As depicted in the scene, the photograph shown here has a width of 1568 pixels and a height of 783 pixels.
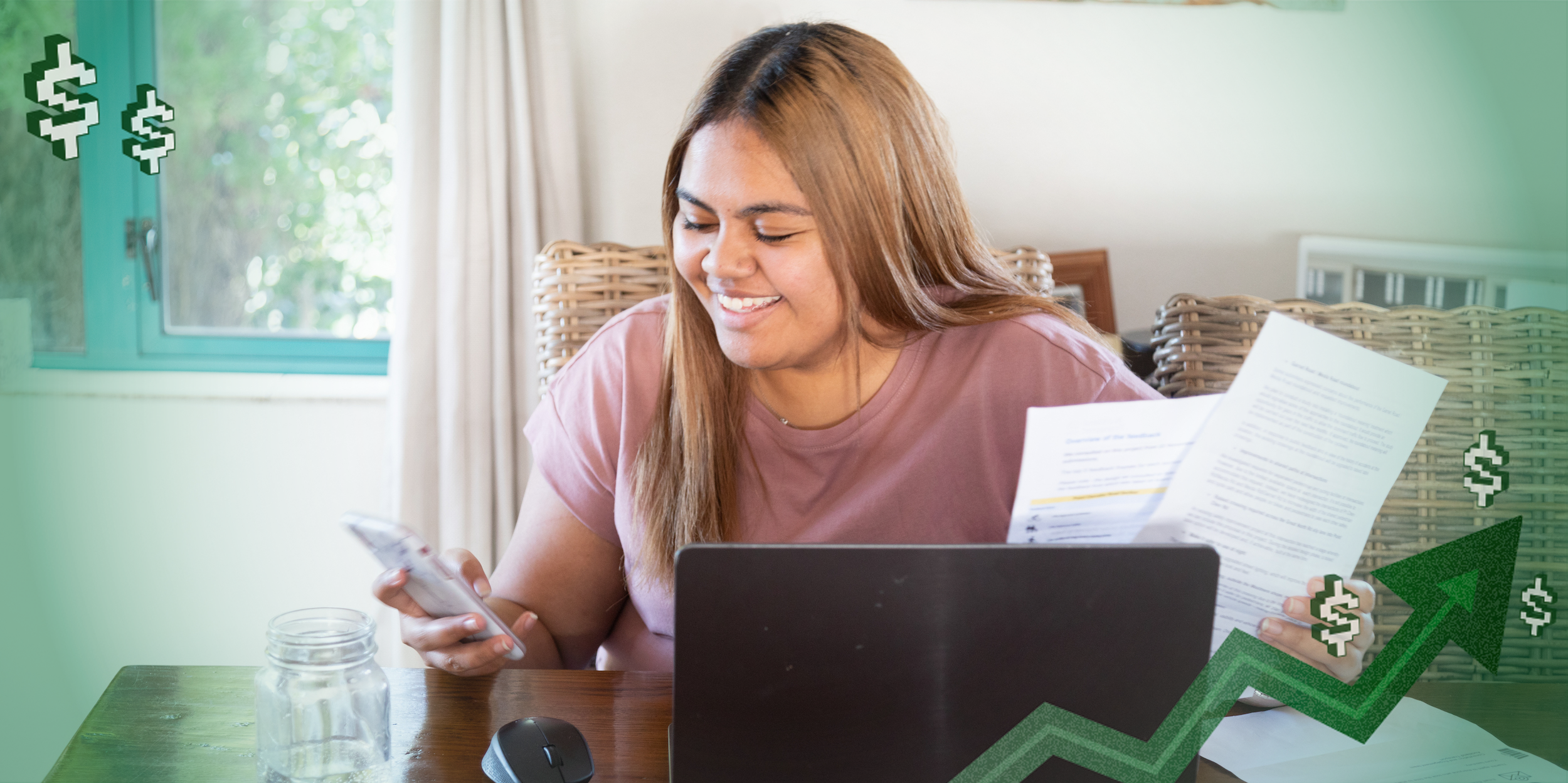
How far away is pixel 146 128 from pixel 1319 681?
0.70 meters

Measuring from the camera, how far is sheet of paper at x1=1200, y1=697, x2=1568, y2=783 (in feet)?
1.75

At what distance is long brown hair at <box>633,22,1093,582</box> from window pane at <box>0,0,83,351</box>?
508 millimetres

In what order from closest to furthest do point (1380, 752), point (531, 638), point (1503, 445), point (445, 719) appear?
point (1503, 445) → point (1380, 752) → point (445, 719) → point (531, 638)

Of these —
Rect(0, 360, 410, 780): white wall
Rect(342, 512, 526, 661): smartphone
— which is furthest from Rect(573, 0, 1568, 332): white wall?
Rect(342, 512, 526, 661): smartphone

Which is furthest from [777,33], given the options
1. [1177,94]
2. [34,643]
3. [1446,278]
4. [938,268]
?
[1177,94]

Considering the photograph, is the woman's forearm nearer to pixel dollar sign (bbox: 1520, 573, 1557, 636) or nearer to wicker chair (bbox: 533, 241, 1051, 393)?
wicker chair (bbox: 533, 241, 1051, 393)

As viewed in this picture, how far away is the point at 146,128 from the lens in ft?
1.67

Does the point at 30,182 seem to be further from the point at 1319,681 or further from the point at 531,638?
the point at 1319,681

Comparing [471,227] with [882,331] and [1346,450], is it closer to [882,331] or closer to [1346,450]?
[882,331]

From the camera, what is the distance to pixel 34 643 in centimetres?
49

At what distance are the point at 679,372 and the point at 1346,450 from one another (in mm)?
667

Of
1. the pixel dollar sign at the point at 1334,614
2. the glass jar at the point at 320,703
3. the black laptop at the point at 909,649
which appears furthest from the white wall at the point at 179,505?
the pixel dollar sign at the point at 1334,614

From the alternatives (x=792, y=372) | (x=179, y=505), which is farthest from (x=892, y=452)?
(x=179, y=505)

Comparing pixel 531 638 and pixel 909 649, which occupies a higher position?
A: pixel 909 649
